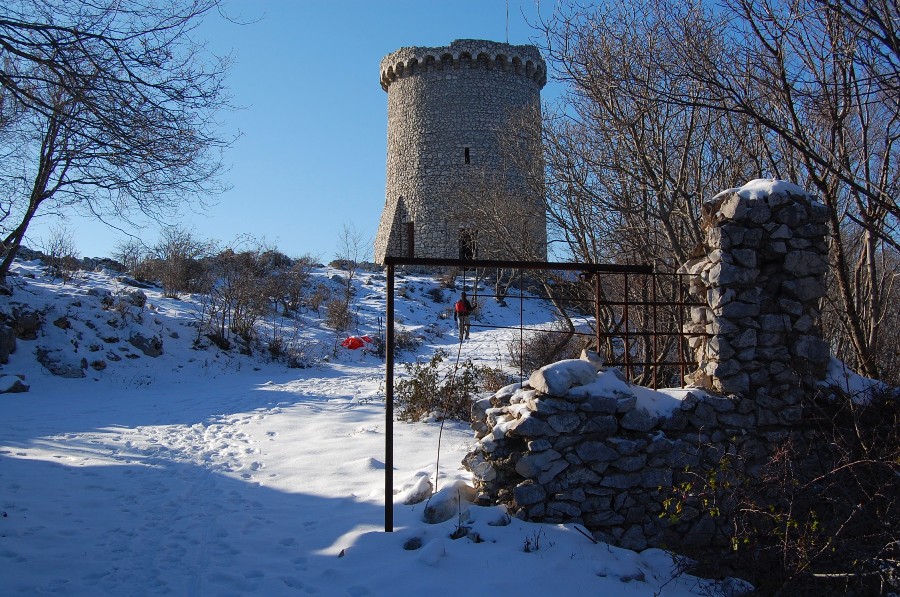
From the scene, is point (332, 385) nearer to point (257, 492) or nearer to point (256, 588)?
point (257, 492)

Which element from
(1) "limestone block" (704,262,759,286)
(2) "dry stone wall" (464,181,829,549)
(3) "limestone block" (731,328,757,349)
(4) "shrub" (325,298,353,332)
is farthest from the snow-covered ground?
(4) "shrub" (325,298,353,332)

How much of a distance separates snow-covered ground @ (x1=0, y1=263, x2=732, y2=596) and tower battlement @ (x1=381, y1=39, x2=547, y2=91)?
692 inches

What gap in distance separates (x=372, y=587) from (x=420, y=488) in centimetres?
146

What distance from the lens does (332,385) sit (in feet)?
42.6

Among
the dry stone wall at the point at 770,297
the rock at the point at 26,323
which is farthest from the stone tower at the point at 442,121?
the dry stone wall at the point at 770,297

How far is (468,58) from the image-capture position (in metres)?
25.1

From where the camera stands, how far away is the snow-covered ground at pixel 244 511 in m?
4.37

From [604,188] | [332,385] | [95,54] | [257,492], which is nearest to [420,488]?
[257,492]

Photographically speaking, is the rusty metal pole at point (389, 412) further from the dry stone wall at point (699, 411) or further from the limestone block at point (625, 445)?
the limestone block at point (625, 445)

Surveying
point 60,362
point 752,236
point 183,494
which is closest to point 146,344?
point 60,362

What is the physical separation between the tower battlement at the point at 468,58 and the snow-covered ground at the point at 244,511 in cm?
1759

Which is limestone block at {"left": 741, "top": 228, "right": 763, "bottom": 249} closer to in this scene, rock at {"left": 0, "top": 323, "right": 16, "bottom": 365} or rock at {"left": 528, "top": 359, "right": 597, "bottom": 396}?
rock at {"left": 528, "top": 359, "right": 597, "bottom": 396}

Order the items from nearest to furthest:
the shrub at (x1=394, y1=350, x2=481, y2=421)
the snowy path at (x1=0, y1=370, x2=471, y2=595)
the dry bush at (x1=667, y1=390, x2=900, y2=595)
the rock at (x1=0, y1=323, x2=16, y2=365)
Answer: the snowy path at (x1=0, y1=370, x2=471, y2=595)
the dry bush at (x1=667, y1=390, x2=900, y2=595)
the shrub at (x1=394, y1=350, x2=481, y2=421)
the rock at (x1=0, y1=323, x2=16, y2=365)

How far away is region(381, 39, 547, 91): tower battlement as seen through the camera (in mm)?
24875
